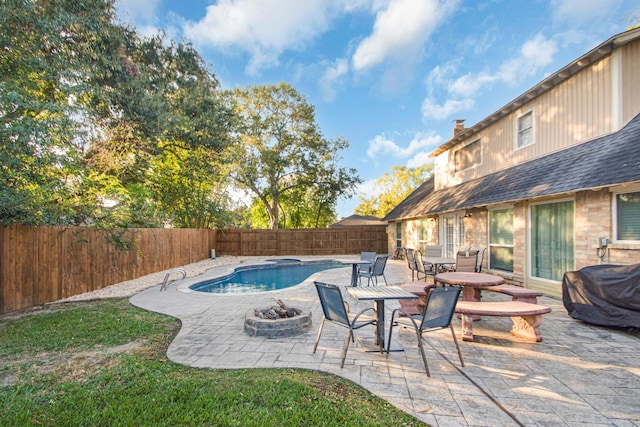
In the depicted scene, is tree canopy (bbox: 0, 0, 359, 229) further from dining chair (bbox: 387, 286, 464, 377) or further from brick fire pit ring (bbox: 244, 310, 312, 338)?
dining chair (bbox: 387, 286, 464, 377)

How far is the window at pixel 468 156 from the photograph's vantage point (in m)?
10.3

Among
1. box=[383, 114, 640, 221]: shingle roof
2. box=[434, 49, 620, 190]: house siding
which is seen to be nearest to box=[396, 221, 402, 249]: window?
box=[434, 49, 620, 190]: house siding

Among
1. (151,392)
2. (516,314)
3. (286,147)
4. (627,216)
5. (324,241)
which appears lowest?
(151,392)

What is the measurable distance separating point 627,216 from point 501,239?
3.16 m

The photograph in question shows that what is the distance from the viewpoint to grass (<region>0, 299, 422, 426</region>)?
2.37m

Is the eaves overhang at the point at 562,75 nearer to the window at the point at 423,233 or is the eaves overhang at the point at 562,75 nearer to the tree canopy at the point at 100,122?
the window at the point at 423,233

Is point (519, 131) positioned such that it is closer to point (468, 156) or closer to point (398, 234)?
point (468, 156)

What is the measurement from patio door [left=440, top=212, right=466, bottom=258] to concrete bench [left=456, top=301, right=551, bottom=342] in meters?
6.24

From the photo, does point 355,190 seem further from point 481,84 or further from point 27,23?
point 27,23

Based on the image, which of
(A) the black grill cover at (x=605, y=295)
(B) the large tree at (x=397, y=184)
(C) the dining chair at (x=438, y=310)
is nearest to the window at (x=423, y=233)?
(A) the black grill cover at (x=605, y=295)

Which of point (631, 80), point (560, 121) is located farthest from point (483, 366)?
point (560, 121)

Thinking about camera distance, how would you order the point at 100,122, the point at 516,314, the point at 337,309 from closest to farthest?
the point at 337,309 → the point at 516,314 → the point at 100,122

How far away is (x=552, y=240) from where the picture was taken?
6527 millimetres

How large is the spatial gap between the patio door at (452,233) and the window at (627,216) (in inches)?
193
